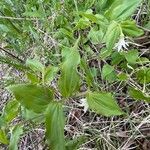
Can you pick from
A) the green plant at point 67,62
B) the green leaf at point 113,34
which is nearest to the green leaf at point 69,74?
the green plant at point 67,62

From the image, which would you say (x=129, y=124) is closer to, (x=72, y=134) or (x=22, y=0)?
(x=72, y=134)

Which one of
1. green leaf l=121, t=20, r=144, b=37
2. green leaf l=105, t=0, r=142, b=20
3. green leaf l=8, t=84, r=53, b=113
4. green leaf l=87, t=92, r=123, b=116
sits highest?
green leaf l=105, t=0, r=142, b=20

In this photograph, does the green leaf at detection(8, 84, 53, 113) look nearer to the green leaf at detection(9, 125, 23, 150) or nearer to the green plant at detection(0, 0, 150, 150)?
the green plant at detection(0, 0, 150, 150)

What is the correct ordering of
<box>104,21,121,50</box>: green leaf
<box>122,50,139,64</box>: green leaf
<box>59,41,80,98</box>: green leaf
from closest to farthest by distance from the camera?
<box>59,41,80,98</box>: green leaf
<box>104,21,121,50</box>: green leaf
<box>122,50,139,64</box>: green leaf

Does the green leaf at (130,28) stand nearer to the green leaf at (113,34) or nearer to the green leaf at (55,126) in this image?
the green leaf at (113,34)

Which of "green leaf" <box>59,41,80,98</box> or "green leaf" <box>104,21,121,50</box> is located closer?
"green leaf" <box>59,41,80,98</box>

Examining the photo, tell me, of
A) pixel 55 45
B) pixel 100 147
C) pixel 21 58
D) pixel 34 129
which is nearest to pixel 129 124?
pixel 100 147

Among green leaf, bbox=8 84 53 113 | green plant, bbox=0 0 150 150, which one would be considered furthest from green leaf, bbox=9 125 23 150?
green leaf, bbox=8 84 53 113

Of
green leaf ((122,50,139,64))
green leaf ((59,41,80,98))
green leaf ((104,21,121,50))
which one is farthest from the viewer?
green leaf ((122,50,139,64))
